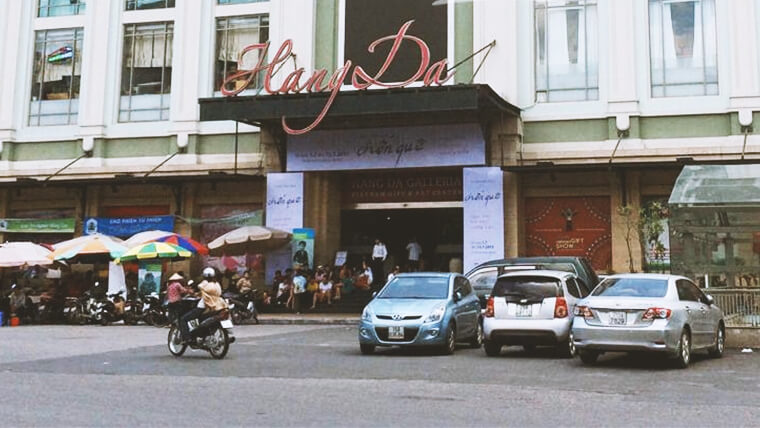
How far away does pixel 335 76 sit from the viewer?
25.7 metres

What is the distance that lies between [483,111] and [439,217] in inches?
254

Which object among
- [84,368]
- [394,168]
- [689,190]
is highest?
[394,168]

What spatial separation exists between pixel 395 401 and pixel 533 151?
1886cm

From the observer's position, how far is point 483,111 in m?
25.6

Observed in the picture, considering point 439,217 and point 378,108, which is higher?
point 378,108

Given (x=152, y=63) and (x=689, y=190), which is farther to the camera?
(x=152, y=63)

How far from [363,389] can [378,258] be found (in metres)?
19.2

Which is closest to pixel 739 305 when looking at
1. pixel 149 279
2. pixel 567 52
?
pixel 567 52

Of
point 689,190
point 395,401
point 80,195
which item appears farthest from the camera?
point 80,195

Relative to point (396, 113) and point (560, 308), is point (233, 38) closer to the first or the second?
point (396, 113)

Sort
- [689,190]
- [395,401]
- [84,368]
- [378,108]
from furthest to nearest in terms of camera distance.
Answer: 1. [378,108]
2. [689,190]
3. [84,368]
4. [395,401]

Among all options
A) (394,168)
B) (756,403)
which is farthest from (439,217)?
(756,403)

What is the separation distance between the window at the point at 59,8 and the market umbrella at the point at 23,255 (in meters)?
11.0

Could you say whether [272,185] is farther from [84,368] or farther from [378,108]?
[84,368]
